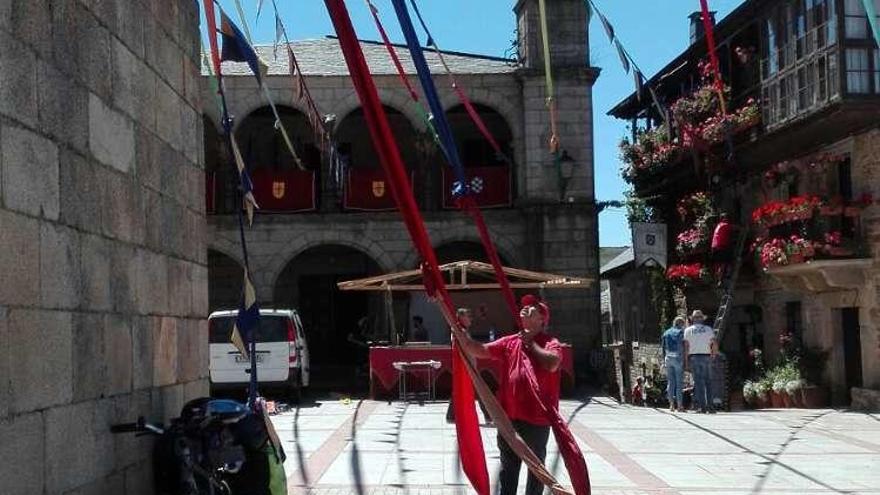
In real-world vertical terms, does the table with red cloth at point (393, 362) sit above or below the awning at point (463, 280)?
below

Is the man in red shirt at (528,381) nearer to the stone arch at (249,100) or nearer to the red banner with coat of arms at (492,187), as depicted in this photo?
the red banner with coat of arms at (492,187)

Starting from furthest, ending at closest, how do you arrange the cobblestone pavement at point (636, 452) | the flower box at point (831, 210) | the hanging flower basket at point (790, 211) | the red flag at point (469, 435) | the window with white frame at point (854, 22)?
the hanging flower basket at point (790, 211) < the flower box at point (831, 210) < the window with white frame at point (854, 22) < the cobblestone pavement at point (636, 452) < the red flag at point (469, 435)

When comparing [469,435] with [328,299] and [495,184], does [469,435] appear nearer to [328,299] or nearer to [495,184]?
[495,184]

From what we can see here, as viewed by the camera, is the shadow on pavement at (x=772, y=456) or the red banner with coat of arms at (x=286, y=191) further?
the red banner with coat of arms at (x=286, y=191)

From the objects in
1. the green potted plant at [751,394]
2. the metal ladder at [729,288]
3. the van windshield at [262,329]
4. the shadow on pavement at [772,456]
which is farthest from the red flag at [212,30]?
the metal ladder at [729,288]

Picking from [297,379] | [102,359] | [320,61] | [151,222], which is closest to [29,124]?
[102,359]

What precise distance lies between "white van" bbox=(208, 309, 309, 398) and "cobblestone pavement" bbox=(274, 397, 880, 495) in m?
1.56

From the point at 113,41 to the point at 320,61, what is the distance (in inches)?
895

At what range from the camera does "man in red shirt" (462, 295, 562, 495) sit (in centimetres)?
743

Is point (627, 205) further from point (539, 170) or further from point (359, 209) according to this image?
point (359, 209)

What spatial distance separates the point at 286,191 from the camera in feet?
89.6

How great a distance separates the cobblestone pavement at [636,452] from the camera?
404 inches

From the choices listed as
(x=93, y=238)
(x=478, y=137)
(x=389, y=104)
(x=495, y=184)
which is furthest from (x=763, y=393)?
(x=93, y=238)

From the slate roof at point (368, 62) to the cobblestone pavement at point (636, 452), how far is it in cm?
1109
